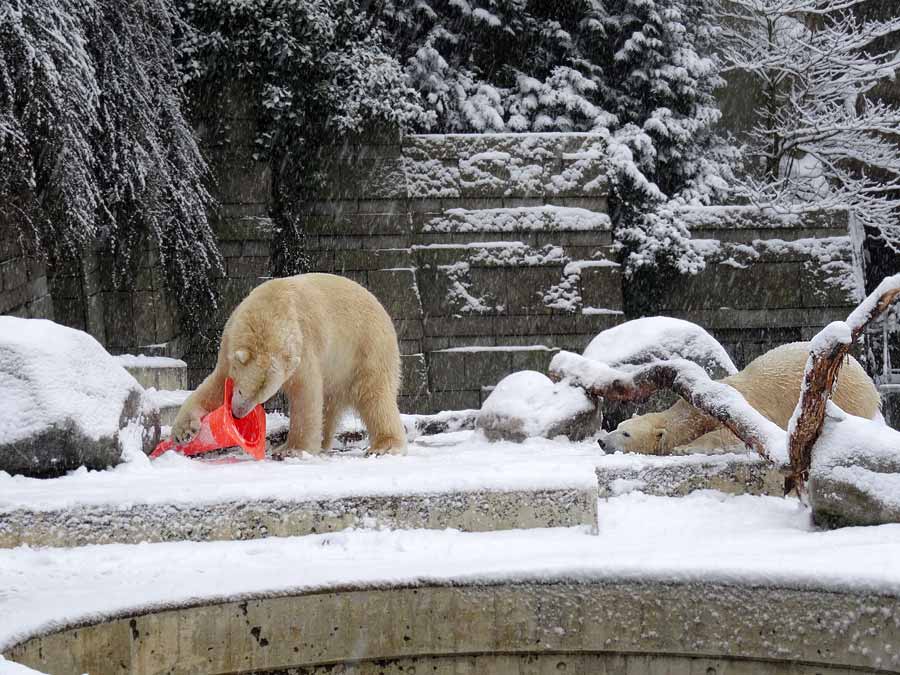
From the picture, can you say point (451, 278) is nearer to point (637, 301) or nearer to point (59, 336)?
point (637, 301)

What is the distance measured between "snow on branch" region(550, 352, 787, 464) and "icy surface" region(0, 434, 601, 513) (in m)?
0.54

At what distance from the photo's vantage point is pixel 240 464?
401 cm

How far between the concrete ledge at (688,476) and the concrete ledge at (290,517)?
1.66 ft

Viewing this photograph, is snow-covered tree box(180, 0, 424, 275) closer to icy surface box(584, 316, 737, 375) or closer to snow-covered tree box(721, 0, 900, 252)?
icy surface box(584, 316, 737, 375)

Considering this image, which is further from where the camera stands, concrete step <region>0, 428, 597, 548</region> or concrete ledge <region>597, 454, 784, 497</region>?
concrete ledge <region>597, 454, 784, 497</region>

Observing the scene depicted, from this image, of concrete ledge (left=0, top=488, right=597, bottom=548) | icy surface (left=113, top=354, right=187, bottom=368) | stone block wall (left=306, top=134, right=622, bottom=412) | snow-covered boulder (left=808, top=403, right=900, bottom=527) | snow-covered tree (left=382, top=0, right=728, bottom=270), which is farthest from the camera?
snow-covered tree (left=382, top=0, right=728, bottom=270)

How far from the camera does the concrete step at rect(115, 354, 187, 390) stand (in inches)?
271

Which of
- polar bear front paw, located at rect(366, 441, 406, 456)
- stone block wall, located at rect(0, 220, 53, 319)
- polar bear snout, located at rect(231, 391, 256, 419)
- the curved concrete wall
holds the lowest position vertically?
the curved concrete wall

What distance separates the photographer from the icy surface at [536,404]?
16.7 feet

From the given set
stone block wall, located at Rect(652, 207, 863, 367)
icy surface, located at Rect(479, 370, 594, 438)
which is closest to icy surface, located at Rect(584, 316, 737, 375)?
icy surface, located at Rect(479, 370, 594, 438)

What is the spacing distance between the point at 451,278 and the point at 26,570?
6.87m

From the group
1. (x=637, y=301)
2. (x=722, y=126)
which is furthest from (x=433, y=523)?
(x=722, y=126)

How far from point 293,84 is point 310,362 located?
5.98 m

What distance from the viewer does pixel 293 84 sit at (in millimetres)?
9641
